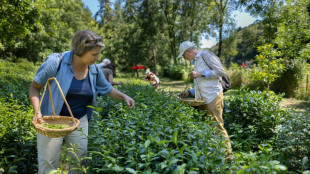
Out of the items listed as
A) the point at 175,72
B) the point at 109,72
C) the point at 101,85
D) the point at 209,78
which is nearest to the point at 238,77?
the point at 175,72

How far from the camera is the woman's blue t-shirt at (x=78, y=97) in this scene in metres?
2.49

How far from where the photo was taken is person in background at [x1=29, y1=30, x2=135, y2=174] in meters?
2.32

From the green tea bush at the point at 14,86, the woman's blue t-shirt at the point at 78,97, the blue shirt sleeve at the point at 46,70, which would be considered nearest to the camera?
the blue shirt sleeve at the point at 46,70

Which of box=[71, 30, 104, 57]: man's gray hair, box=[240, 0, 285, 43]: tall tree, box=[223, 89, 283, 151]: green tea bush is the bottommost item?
box=[223, 89, 283, 151]: green tea bush

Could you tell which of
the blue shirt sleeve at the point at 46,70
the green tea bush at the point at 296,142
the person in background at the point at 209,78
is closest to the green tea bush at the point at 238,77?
the person in background at the point at 209,78

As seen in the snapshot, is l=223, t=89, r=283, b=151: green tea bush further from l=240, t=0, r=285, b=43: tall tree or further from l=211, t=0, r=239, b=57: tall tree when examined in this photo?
l=211, t=0, r=239, b=57: tall tree

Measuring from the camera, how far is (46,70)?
2334 mm

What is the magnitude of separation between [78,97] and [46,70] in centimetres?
42

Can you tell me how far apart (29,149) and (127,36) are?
2870 centimetres

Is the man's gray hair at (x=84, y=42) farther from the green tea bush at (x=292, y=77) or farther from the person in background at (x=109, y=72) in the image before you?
the green tea bush at (x=292, y=77)

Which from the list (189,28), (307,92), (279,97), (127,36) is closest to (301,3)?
(307,92)

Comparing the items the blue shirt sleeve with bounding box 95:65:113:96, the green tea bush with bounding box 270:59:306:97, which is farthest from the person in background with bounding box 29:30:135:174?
the green tea bush with bounding box 270:59:306:97

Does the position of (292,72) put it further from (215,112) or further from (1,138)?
(1,138)

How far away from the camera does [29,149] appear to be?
2969 mm
